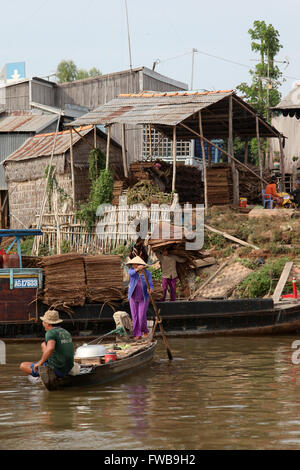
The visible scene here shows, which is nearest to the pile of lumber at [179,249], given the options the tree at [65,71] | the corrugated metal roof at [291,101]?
the corrugated metal roof at [291,101]

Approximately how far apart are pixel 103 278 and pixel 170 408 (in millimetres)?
5715

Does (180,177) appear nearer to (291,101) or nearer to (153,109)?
(153,109)

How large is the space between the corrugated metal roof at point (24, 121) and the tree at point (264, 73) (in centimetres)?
948

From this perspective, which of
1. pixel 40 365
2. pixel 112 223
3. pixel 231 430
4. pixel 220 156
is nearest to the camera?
pixel 231 430

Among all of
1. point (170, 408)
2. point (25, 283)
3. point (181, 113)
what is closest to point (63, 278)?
point (25, 283)

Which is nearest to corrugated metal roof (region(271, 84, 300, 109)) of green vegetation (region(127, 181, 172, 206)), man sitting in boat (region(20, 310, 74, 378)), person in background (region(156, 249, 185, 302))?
green vegetation (region(127, 181, 172, 206))

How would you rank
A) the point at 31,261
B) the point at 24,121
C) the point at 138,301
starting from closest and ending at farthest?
1. the point at 138,301
2. the point at 31,261
3. the point at 24,121

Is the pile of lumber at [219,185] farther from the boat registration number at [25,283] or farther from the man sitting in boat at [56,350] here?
the man sitting in boat at [56,350]

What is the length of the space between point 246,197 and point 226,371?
15.2 m

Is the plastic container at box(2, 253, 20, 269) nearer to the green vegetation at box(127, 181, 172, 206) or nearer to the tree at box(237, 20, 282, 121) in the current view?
the green vegetation at box(127, 181, 172, 206)

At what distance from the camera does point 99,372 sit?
33.1 feet

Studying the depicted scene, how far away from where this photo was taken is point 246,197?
2591cm
